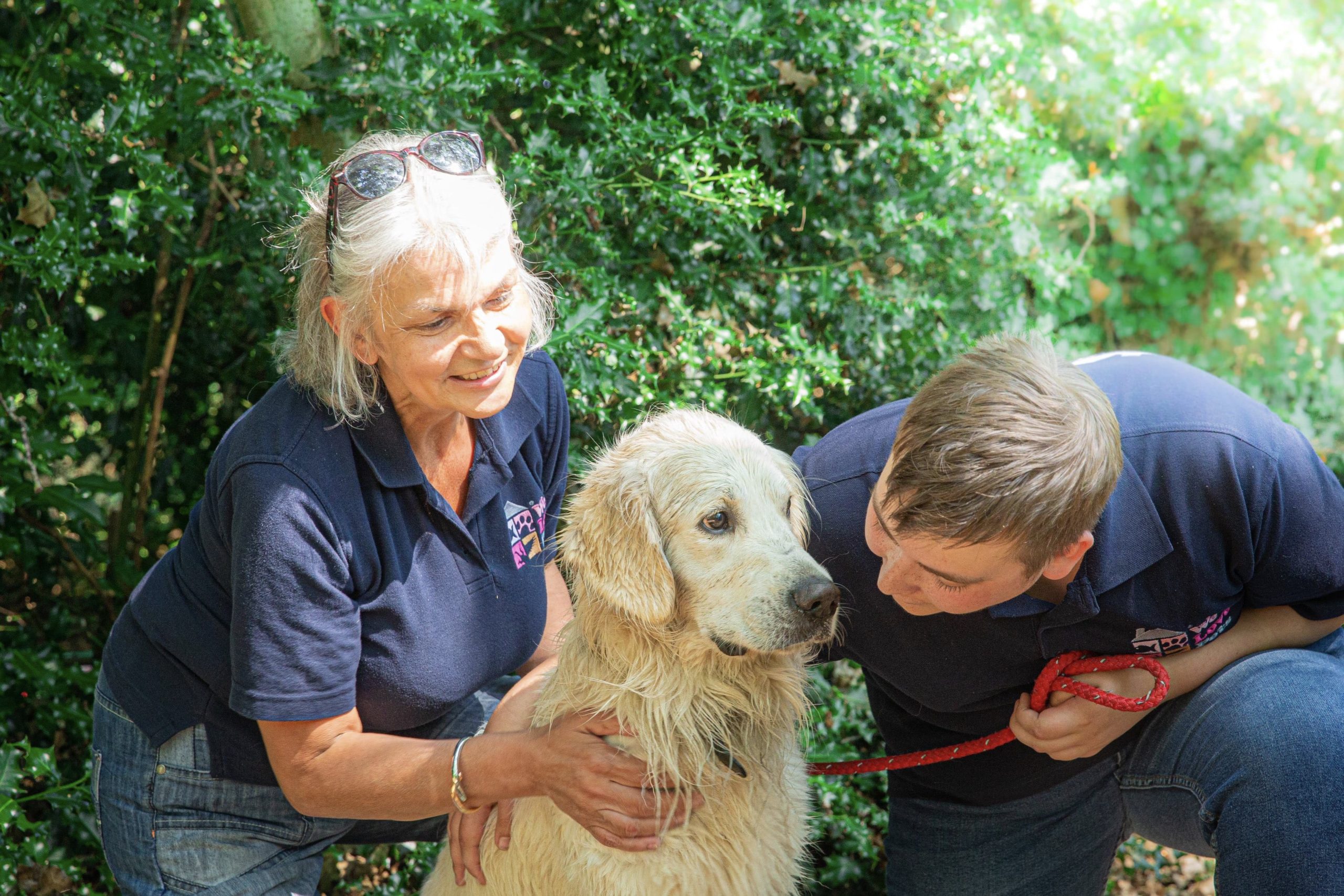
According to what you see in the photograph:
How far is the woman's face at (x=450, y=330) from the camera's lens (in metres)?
2.03

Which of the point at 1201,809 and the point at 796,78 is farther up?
the point at 796,78

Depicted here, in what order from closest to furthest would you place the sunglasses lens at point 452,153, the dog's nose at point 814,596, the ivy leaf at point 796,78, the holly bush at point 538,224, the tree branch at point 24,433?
1. the dog's nose at point 814,596
2. the sunglasses lens at point 452,153
3. the holly bush at point 538,224
4. the tree branch at point 24,433
5. the ivy leaf at point 796,78

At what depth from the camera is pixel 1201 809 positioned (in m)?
2.24

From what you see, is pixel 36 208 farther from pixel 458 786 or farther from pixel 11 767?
pixel 458 786

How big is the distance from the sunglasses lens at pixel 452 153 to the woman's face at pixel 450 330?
0.56 feet

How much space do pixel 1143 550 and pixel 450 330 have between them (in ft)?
4.80

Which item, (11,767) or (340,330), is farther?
(11,767)

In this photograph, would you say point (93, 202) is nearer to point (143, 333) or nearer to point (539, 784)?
point (143, 333)

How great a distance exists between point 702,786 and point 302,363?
1186 millimetres

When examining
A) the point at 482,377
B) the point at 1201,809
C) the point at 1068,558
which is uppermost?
the point at 482,377

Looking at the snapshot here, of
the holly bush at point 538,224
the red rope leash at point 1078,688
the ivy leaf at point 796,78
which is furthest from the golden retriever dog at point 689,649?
the ivy leaf at point 796,78

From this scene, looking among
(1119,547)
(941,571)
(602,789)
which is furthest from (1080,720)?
(602,789)

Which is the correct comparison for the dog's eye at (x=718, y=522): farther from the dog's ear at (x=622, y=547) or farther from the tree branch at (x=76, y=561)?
the tree branch at (x=76, y=561)

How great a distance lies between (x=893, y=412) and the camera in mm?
2367
